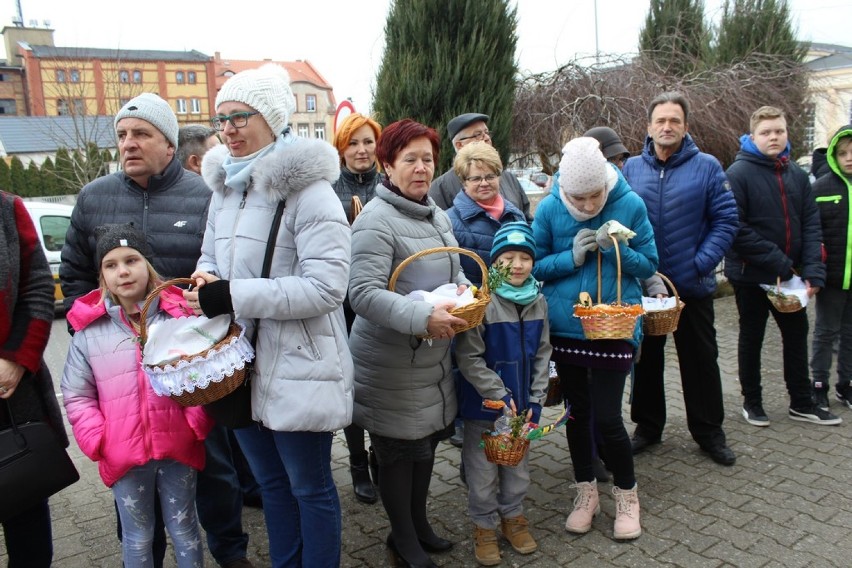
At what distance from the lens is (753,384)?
4852 mm

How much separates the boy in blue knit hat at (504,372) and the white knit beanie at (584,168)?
0.34 metres

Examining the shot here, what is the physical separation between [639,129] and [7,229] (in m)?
8.00

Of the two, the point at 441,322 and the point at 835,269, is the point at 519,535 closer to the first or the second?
the point at 441,322

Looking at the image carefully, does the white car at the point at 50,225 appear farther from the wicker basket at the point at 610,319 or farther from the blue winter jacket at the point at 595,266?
the wicker basket at the point at 610,319

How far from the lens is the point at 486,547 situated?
126 inches

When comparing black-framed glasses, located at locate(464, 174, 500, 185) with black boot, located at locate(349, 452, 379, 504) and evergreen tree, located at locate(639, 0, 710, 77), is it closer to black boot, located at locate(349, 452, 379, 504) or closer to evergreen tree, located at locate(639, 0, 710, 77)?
black boot, located at locate(349, 452, 379, 504)

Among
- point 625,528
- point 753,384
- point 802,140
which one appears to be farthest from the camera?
point 802,140

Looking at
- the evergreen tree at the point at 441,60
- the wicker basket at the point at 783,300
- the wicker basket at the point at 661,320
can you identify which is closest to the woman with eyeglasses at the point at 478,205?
the wicker basket at the point at 661,320

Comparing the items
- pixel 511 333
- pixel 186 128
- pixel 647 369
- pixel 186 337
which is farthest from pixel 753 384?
pixel 186 128

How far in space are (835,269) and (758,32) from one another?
904 cm

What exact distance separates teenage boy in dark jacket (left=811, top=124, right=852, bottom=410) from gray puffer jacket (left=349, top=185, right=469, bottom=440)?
360cm

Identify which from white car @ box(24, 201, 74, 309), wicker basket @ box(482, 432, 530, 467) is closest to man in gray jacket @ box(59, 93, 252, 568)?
wicker basket @ box(482, 432, 530, 467)

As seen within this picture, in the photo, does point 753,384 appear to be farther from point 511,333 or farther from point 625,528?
point 511,333

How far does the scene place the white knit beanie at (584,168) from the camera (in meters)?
3.19
